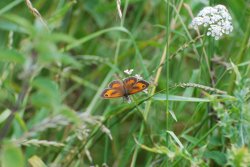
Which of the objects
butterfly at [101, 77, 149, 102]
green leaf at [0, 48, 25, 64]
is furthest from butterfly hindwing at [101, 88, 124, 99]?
green leaf at [0, 48, 25, 64]

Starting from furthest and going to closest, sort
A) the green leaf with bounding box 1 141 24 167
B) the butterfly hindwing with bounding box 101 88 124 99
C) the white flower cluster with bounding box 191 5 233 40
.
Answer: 1. the white flower cluster with bounding box 191 5 233 40
2. the butterfly hindwing with bounding box 101 88 124 99
3. the green leaf with bounding box 1 141 24 167

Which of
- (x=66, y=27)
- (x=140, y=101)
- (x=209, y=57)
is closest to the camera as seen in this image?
(x=140, y=101)

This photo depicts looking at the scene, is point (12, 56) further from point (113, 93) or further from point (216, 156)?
point (216, 156)

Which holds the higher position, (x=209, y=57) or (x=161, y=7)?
(x=161, y=7)

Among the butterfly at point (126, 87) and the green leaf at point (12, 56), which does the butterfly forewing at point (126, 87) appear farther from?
the green leaf at point (12, 56)

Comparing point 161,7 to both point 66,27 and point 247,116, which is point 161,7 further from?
point 247,116

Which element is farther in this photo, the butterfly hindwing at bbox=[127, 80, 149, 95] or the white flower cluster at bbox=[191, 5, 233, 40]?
the white flower cluster at bbox=[191, 5, 233, 40]

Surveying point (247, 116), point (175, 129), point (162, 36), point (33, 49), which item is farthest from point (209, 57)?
point (33, 49)

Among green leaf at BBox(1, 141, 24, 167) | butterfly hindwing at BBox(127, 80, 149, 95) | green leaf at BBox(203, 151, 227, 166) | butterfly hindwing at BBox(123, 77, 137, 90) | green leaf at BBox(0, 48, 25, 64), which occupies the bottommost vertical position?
green leaf at BBox(203, 151, 227, 166)

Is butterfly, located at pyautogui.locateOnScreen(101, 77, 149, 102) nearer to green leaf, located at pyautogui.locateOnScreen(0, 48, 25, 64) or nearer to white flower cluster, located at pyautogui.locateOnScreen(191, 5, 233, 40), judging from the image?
white flower cluster, located at pyautogui.locateOnScreen(191, 5, 233, 40)
